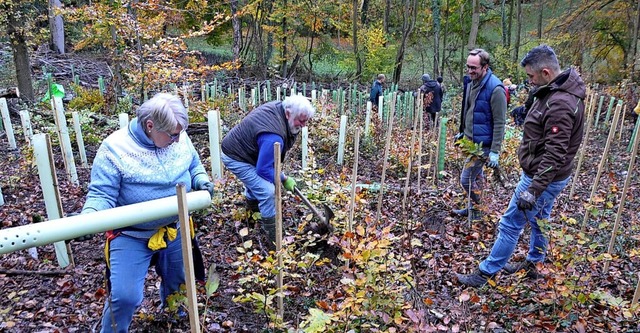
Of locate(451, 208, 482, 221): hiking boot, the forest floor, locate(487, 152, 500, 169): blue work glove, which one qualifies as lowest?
locate(451, 208, 482, 221): hiking boot

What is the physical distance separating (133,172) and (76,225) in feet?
3.35

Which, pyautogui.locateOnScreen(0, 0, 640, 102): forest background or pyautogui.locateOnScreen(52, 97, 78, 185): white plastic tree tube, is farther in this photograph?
pyautogui.locateOnScreen(0, 0, 640, 102): forest background

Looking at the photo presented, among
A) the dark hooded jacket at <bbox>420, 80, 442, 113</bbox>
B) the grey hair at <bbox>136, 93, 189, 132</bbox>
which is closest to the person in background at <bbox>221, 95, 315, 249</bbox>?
the grey hair at <bbox>136, 93, 189, 132</bbox>

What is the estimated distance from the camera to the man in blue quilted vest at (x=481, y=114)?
4.10 m

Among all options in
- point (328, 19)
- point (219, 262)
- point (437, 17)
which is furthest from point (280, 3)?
point (219, 262)

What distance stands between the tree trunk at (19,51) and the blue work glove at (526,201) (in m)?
8.61

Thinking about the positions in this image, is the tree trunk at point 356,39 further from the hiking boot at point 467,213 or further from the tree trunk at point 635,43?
the hiking boot at point 467,213

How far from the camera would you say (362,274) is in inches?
90.5

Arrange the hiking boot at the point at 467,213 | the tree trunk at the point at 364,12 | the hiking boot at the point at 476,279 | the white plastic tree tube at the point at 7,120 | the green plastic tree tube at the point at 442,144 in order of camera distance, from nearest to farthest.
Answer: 1. the hiking boot at the point at 476,279
2. the hiking boot at the point at 467,213
3. the green plastic tree tube at the point at 442,144
4. the white plastic tree tube at the point at 7,120
5. the tree trunk at the point at 364,12

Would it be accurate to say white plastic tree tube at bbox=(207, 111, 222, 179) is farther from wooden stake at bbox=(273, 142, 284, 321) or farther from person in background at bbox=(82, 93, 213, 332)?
wooden stake at bbox=(273, 142, 284, 321)

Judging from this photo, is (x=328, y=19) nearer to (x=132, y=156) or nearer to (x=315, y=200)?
(x=315, y=200)

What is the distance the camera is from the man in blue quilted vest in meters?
4.10

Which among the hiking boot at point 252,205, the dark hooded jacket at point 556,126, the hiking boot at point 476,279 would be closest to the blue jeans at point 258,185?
the hiking boot at point 252,205

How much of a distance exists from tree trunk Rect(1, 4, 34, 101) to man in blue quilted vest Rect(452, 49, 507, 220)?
309 inches
